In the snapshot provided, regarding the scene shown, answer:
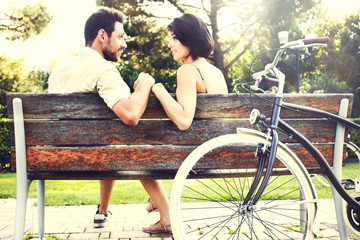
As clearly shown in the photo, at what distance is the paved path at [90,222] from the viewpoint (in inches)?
118

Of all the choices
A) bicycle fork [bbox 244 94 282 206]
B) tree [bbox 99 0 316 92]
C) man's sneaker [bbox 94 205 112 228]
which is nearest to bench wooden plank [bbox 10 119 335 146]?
bicycle fork [bbox 244 94 282 206]

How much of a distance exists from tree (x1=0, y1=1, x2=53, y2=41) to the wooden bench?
1684cm

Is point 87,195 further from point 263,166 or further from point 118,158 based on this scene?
point 263,166

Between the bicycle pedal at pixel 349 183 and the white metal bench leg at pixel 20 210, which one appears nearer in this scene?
the white metal bench leg at pixel 20 210

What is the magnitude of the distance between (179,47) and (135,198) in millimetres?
2877

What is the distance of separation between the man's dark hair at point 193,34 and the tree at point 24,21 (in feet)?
53.8

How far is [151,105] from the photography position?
7.32 feet

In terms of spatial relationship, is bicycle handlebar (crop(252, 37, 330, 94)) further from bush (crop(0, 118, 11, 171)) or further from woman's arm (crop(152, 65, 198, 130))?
bush (crop(0, 118, 11, 171))

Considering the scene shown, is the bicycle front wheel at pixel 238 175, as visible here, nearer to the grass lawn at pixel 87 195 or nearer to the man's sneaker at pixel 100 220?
the man's sneaker at pixel 100 220

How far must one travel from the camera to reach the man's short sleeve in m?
2.17

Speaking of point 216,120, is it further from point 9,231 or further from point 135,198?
point 135,198

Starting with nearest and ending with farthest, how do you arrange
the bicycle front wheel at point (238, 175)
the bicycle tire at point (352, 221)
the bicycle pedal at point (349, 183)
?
the bicycle front wheel at point (238, 175) → the bicycle tire at point (352, 221) → the bicycle pedal at point (349, 183)

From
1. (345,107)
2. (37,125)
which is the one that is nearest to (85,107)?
(37,125)

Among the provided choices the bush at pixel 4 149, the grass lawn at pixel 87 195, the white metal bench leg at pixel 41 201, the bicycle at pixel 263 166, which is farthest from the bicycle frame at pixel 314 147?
the bush at pixel 4 149
